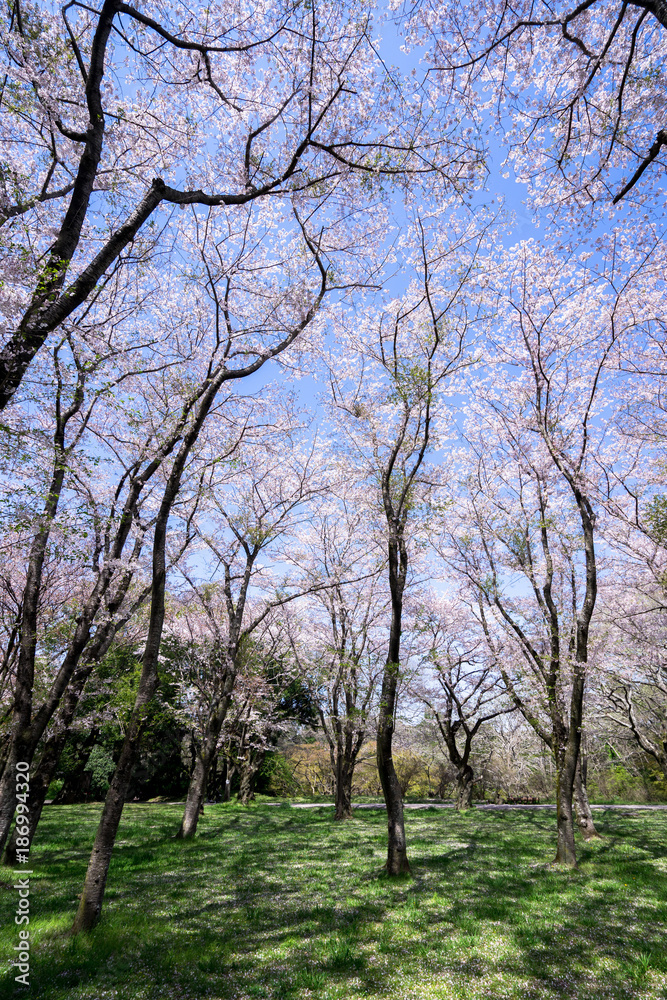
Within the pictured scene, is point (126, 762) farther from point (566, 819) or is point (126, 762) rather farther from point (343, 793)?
point (343, 793)

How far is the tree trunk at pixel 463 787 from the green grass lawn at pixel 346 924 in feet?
34.4

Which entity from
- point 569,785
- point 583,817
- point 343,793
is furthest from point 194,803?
point 583,817

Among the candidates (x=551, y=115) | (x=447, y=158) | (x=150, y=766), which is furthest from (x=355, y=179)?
(x=150, y=766)

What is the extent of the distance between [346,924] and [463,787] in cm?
1831

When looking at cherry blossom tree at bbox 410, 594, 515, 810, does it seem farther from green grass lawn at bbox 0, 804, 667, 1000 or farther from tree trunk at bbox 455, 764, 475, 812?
green grass lawn at bbox 0, 804, 667, 1000

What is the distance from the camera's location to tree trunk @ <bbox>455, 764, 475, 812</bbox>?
2103 cm

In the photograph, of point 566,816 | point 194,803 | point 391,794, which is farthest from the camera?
point 194,803

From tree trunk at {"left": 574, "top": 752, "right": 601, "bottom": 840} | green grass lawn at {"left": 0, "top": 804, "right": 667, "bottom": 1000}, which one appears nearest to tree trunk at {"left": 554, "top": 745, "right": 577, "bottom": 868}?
green grass lawn at {"left": 0, "top": 804, "right": 667, "bottom": 1000}

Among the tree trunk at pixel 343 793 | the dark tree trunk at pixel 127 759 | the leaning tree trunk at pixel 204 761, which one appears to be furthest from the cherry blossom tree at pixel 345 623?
the dark tree trunk at pixel 127 759

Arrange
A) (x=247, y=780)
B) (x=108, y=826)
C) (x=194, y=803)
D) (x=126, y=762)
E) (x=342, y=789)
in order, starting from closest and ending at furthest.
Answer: (x=108, y=826)
(x=126, y=762)
(x=194, y=803)
(x=342, y=789)
(x=247, y=780)

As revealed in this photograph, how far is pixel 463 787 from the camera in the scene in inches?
834

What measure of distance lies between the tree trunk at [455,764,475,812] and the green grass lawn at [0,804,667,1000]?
10.5 m

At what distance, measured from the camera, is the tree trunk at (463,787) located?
21.0m

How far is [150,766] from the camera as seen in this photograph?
27719 millimetres
